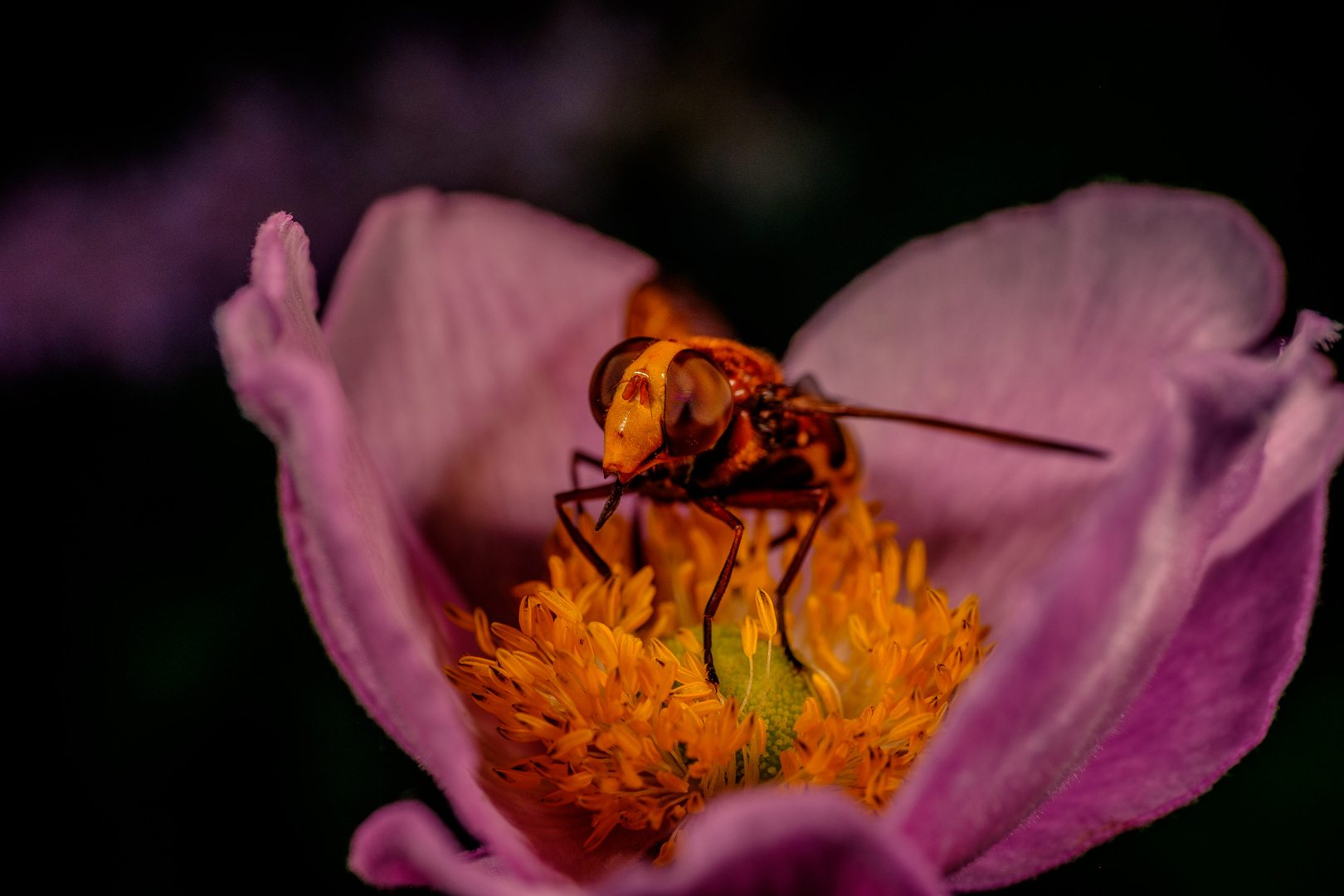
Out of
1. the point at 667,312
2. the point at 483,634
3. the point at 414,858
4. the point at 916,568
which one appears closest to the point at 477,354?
the point at 667,312

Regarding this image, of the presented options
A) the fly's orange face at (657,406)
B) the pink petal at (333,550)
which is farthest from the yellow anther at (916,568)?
the pink petal at (333,550)

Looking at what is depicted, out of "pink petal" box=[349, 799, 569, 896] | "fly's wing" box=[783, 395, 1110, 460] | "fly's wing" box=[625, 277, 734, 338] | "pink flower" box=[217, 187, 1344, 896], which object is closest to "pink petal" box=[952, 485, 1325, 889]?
"pink flower" box=[217, 187, 1344, 896]

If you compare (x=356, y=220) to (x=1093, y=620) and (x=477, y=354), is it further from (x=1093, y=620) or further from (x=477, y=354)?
(x=1093, y=620)

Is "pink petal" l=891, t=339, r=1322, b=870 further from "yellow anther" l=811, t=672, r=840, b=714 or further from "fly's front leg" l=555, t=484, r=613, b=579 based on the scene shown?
"fly's front leg" l=555, t=484, r=613, b=579

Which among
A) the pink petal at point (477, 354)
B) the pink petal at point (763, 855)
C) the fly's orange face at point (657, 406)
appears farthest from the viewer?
the pink petal at point (477, 354)

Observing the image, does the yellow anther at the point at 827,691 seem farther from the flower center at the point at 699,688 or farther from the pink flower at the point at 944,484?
the pink flower at the point at 944,484

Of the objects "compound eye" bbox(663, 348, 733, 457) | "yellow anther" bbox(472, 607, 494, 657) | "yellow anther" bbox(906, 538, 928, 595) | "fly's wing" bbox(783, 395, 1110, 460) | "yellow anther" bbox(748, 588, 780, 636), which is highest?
"compound eye" bbox(663, 348, 733, 457)
